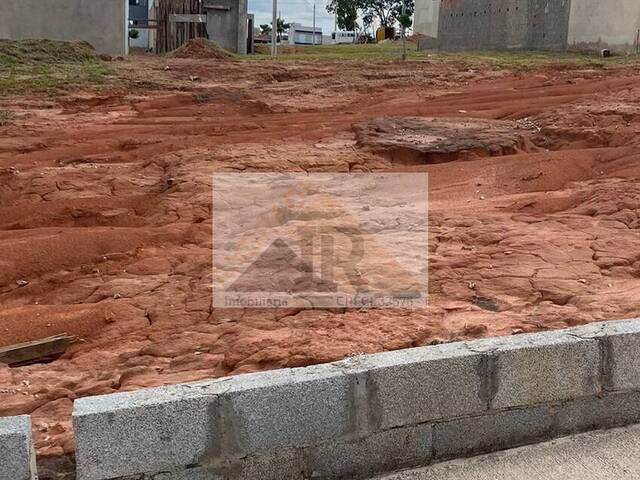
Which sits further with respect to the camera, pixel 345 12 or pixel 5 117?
pixel 345 12

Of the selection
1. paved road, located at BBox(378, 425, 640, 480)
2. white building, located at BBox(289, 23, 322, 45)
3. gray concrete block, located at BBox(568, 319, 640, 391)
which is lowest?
paved road, located at BBox(378, 425, 640, 480)

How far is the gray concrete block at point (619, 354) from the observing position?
10.4ft

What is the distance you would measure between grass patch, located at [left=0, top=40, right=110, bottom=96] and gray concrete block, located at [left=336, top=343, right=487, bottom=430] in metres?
11.9

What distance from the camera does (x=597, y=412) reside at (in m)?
3.22

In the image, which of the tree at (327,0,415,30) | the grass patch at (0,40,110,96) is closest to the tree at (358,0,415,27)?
the tree at (327,0,415,30)

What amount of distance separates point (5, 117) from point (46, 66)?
19.2 ft

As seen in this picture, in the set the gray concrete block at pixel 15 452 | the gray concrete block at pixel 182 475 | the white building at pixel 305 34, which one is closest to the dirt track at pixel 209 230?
the gray concrete block at pixel 15 452

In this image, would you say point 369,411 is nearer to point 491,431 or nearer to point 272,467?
point 272,467

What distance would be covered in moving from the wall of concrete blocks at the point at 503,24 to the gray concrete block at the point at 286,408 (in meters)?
23.3

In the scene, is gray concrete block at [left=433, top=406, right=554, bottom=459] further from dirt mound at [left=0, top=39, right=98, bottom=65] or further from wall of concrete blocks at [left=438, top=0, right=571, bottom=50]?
wall of concrete blocks at [left=438, top=0, right=571, bottom=50]

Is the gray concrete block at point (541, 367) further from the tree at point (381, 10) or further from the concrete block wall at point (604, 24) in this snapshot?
the tree at point (381, 10)

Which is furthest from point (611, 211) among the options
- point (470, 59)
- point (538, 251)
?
point (470, 59)

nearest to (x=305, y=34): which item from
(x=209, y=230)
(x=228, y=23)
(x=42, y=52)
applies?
(x=228, y=23)

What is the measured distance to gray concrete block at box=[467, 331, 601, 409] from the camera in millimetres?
3053
